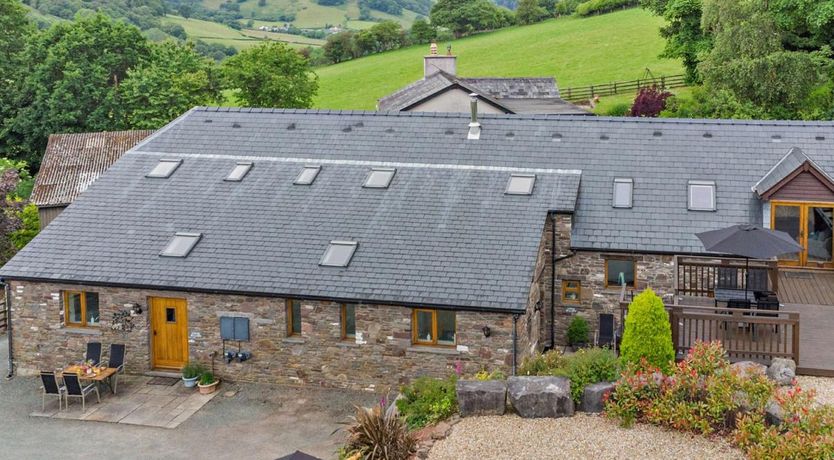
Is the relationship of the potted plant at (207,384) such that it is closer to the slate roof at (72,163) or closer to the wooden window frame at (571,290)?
the wooden window frame at (571,290)

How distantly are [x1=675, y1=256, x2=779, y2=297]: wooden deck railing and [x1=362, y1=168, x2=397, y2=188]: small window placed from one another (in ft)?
25.9

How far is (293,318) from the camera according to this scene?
21.8m

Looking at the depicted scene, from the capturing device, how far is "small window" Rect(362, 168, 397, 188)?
81.1 ft

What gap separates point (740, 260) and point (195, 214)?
555 inches

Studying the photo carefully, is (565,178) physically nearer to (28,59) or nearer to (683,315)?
(683,315)

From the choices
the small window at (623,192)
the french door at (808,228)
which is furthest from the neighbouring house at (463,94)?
the french door at (808,228)

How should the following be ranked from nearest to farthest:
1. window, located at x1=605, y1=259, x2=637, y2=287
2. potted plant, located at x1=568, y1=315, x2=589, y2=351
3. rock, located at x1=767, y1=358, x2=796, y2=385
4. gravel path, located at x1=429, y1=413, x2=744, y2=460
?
1. gravel path, located at x1=429, y1=413, x2=744, y2=460
2. rock, located at x1=767, y1=358, x2=796, y2=385
3. potted plant, located at x1=568, y1=315, x2=589, y2=351
4. window, located at x1=605, y1=259, x2=637, y2=287

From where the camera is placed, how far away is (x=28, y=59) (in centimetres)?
5550

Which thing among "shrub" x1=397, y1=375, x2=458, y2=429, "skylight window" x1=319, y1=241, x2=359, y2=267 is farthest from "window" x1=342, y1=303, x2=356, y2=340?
"shrub" x1=397, y1=375, x2=458, y2=429

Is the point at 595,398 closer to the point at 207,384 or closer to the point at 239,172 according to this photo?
the point at 207,384

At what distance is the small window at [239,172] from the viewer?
2561 centimetres

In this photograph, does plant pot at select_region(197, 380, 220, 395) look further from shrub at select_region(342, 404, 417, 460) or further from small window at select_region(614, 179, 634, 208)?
small window at select_region(614, 179, 634, 208)

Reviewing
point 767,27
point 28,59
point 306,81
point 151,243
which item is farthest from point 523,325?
point 28,59

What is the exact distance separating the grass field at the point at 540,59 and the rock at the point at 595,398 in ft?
171
